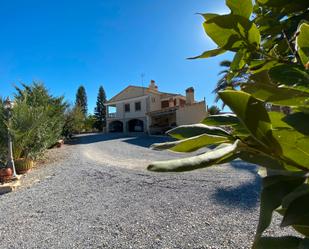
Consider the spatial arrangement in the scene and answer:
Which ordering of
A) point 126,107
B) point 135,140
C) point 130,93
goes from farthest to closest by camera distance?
point 126,107, point 130,93, point 135,140

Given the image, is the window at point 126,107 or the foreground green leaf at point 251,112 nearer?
the foreground green leaf at point 251,112

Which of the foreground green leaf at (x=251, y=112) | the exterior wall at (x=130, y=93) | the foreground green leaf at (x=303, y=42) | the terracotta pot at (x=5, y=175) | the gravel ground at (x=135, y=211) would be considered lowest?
the gravel ground at (x=135, y=211)

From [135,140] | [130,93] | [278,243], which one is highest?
[130,93]

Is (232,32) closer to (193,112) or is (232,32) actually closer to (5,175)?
(5,175)

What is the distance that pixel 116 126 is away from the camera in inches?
1226

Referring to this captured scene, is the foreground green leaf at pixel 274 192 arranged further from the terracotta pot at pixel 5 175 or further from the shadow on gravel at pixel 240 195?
the terracotta pot at pixel 5 175

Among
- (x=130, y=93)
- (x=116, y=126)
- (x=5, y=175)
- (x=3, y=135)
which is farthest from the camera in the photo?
(x=116, y=126)

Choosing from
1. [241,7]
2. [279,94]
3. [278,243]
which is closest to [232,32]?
[241,7]

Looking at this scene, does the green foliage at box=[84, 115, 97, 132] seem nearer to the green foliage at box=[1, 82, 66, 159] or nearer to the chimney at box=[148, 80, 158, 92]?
the chimney at box=[148, 80, 158, 92]

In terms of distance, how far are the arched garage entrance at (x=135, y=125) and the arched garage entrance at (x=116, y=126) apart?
6.81 ft

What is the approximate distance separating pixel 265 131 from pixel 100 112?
156 ft

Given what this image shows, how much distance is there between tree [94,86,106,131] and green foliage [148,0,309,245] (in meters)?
39.6

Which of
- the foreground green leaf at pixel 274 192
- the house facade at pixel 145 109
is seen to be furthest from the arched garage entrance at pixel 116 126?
the foreground green leaf at pixel 274 192

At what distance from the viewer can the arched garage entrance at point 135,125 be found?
27192mm
